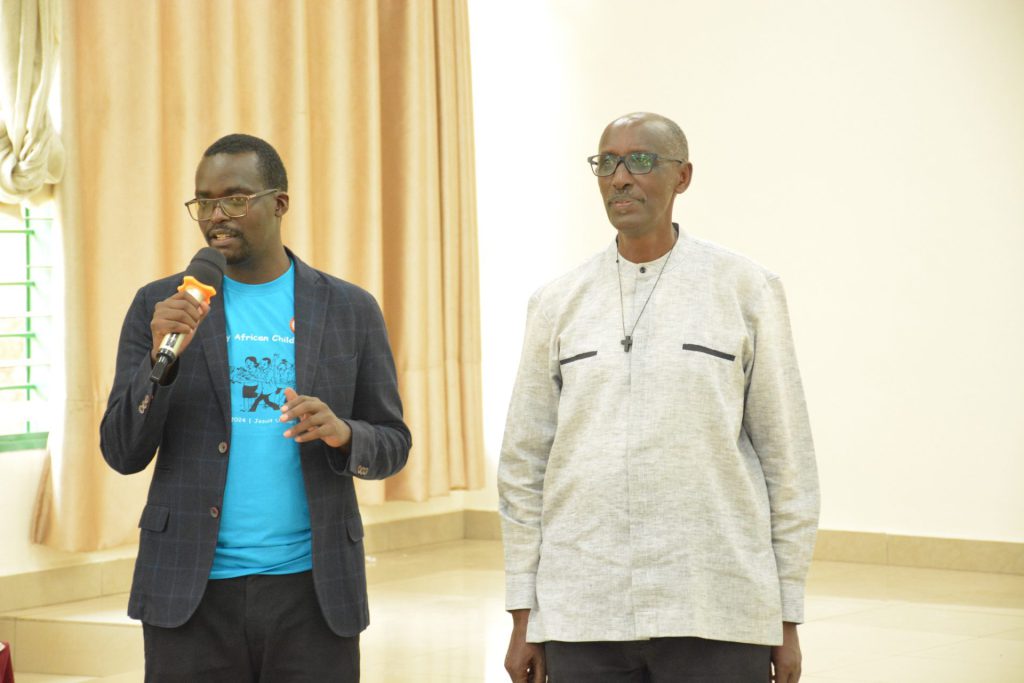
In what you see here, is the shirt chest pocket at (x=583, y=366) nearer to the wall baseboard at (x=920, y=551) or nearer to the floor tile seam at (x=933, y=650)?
the floor tile seam at (x=933, y=650)

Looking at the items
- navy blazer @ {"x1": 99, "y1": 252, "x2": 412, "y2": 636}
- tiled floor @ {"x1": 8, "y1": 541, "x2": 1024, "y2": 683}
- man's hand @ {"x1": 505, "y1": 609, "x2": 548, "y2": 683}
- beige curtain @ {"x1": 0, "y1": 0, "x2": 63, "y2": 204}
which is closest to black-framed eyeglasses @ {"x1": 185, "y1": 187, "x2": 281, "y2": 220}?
navy blazer @ {"x1": 99, "y1": 252, "x2": 412, "y2": 636}

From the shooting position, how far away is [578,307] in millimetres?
2410

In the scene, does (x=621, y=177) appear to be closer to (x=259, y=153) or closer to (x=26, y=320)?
(x=259, y=153)

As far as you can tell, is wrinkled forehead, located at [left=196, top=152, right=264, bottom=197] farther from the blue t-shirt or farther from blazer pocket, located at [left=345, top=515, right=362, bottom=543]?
blazer pocket, located at [left=345, top=515, right=362, bottom=543]

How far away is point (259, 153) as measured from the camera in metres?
2.53

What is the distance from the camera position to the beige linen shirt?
7.29 ft

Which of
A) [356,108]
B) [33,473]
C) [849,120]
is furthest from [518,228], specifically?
[33,473]

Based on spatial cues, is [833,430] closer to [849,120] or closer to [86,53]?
[849,120]

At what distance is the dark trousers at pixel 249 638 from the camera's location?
2.36m

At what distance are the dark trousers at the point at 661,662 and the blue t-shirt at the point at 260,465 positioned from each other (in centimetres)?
51

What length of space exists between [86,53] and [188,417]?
3.72 metres

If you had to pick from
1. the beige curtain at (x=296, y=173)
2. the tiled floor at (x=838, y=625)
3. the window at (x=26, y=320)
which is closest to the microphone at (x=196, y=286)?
the tiled floor at (x=838, y=625)

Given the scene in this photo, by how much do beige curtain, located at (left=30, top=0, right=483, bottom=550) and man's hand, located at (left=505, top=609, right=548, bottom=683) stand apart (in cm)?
359

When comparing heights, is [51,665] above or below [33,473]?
below
